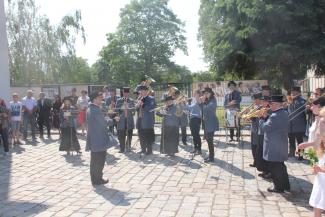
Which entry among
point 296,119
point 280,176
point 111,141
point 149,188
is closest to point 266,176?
point 280,176

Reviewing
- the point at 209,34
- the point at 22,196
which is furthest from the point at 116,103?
the point at 209,34

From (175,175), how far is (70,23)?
30.6 metres

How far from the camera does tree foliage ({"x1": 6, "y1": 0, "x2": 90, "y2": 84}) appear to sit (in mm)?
34094

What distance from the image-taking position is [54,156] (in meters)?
12.4

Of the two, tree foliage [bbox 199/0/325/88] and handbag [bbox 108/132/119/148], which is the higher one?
tree foliage [bbox 199/0/325/88]

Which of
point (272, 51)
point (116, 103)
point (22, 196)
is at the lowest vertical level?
point (22, 196)

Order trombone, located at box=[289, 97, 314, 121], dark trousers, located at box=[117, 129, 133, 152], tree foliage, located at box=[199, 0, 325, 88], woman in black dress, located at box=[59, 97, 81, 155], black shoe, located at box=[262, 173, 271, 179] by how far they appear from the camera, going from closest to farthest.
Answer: black shoe, located at box=[262, 173, 271, 179] → trombone, located at box=[289, 97, 314, 121] → woman in black dress, located at box=[59, 97, 81, 155] → dark trousers, located at box=[117, 129, 133, 152] → tree foliage, located at box=[199, 0, 325, 88]

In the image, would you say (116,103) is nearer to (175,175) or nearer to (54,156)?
(54,156)

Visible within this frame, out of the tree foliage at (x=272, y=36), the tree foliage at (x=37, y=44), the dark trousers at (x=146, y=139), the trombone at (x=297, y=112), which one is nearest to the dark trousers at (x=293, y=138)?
the trombone at (x=297, y=112)

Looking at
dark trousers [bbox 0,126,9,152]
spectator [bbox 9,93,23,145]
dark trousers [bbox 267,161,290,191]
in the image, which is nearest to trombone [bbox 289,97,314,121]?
dark trousers [bbox 267,161,290,191]

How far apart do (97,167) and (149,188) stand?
1.23m

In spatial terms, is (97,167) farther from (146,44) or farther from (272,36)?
(146,44)

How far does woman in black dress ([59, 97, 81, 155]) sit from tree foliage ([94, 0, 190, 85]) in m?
39.2

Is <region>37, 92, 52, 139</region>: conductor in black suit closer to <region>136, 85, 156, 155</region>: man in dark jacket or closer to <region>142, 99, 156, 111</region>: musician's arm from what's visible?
<region>136, 85, 156, 155</region>: man in dark jacket
